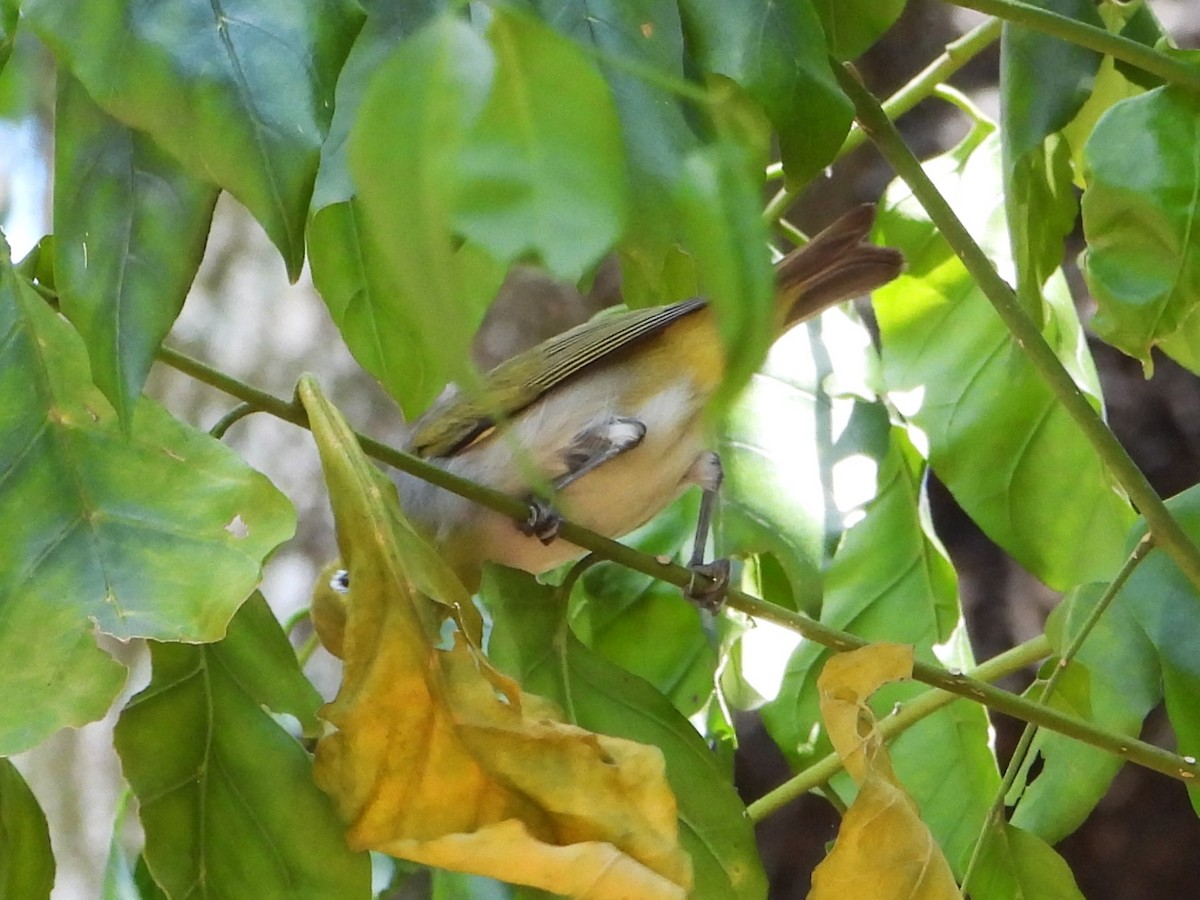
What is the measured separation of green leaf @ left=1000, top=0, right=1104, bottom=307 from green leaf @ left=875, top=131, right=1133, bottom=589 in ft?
1.01

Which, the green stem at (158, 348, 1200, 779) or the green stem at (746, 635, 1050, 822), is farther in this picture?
the green stem at (746, 635, 1050, 822)

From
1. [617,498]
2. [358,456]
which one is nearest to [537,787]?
[358,456]

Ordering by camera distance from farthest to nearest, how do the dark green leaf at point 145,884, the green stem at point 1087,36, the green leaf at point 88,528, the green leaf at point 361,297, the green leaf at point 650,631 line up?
the green leaf at point 650,631 → the dark green leaf at point 145,884 → the green leaf at point 361,297 → the green stem at point 1087,36 → the green leaf at point 88,528

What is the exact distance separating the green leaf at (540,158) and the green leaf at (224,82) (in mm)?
242

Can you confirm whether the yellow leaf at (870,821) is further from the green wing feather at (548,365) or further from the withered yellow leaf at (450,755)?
the green wing feather at (548,365)

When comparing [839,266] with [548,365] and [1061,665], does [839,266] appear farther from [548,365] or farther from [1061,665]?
[1061,665]

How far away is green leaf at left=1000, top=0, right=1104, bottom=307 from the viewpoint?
816 mm

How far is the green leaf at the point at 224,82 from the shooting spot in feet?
1.56

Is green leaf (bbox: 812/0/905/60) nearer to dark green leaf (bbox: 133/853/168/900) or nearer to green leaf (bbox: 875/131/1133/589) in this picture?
green leaf (bbox: 875/131/1133/589)

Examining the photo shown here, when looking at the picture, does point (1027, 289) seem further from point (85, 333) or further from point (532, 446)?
point (85, 333)

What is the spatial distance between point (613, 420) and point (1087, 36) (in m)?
0.63

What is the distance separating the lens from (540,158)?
24 centimetres

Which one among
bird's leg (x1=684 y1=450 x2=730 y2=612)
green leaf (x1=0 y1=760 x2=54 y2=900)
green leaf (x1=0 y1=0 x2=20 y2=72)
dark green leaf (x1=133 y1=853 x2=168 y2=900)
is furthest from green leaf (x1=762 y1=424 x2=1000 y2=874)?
green leaf (x1=0 y1=0 x2=20 y2=72)

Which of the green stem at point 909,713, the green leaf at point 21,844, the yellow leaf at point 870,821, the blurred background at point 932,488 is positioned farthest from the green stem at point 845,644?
the blurred background at point 932,488
